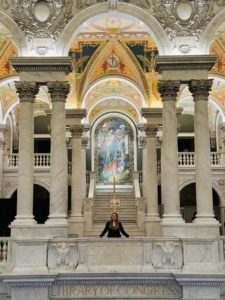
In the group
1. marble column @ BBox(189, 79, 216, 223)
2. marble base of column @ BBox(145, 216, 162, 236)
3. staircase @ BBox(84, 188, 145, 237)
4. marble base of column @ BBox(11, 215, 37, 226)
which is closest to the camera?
marble base of column @ BBox(11, 215, 37, 226)

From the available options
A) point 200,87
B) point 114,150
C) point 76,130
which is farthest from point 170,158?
point 114,150

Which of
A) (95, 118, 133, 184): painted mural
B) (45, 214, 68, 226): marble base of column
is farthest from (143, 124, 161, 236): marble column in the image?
(95, 118, 133, 184): painted mural

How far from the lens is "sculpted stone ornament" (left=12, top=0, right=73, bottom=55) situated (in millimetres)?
12266

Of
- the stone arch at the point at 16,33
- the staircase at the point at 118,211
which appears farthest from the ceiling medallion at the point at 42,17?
the staircase at the point at 118,211

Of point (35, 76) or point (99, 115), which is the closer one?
point (35, 76)

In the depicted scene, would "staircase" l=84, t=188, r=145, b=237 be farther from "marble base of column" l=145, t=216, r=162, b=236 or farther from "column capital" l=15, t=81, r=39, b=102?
"column capital" l=15, t=81, r=39, b=102

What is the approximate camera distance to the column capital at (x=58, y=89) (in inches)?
471

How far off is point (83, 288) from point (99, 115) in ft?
50.7

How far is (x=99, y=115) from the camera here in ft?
83.3

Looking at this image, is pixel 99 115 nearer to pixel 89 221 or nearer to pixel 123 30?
pixel 89 221

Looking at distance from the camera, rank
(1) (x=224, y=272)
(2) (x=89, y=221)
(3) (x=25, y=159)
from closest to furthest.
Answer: (1) (x=224, y=272) → (3) (x=25, y=159) → (2) (x=89, y=221)

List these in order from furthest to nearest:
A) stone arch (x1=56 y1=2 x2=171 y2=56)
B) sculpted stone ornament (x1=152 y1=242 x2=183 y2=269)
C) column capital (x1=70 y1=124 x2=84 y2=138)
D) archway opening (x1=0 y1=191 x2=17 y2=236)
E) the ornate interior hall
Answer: column capital (x1=70 y1=124 x2=84 y2=138) → archway opening (x1=0 y1=191 x2=17 y2=236) → stone arch (x1=56 y1=2 x2=171 y2=56) → sculpted stone ornament (x1=152 y1=242 x2=183 y2=269) → the ornate interior hall

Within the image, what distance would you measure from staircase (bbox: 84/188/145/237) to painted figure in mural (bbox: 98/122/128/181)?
164cm

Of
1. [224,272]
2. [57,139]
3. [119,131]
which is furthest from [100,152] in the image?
[224,272]
